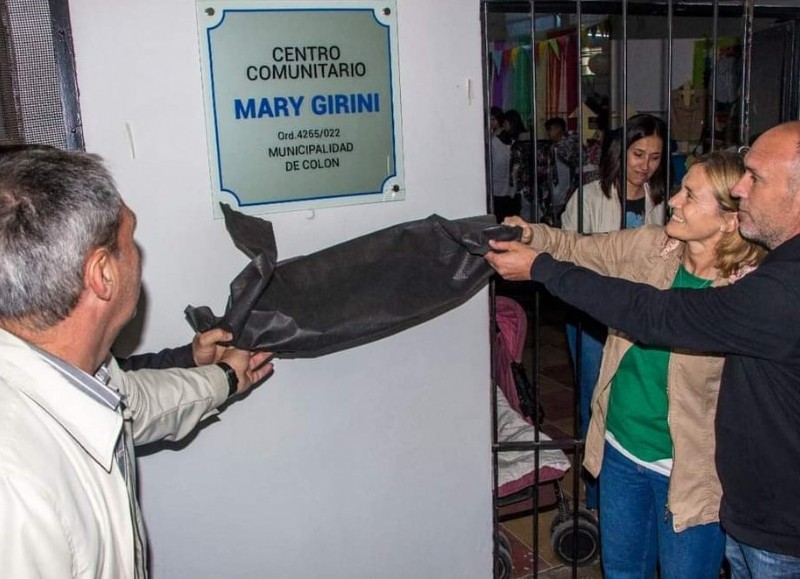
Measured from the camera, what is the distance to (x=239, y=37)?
7.25 feet

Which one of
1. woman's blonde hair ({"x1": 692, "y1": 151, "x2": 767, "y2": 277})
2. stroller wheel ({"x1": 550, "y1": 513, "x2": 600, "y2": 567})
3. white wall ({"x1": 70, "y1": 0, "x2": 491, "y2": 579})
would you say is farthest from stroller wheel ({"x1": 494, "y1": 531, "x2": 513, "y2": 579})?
woman's blonde hair ({"x1": 692, "y1": 151, "x2": 767, "y2": 277})

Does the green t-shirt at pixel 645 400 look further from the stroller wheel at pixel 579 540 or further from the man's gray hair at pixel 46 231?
the man's gray hair at pixel 46 231

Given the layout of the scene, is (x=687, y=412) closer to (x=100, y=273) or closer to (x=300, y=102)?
(x=300, y=102)

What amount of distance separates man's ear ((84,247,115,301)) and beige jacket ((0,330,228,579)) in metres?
0.16

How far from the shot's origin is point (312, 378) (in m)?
2.50

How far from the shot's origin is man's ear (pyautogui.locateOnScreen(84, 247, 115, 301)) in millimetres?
1382

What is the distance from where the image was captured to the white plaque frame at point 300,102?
2219 mm

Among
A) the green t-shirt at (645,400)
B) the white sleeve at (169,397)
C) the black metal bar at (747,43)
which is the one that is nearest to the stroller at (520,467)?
the green t-shirt at (645,400)

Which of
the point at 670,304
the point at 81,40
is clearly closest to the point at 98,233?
the point at 81,40

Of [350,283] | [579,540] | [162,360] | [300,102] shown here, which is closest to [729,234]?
[350,283]

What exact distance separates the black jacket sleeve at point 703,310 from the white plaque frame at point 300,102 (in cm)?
75

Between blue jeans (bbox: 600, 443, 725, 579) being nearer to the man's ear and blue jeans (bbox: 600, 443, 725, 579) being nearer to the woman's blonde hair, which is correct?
the woman's blonde hair

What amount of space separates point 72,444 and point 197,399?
745mm

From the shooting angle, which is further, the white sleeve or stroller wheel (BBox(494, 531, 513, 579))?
stroller wheel (BBox(494, 531, 513, 579))
